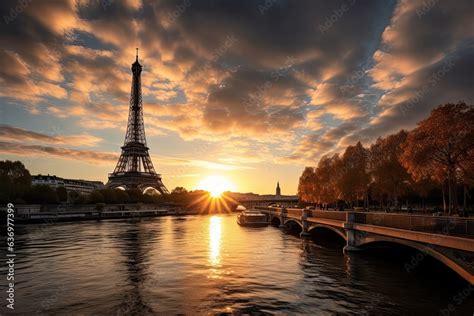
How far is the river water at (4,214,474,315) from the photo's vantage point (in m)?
18.4

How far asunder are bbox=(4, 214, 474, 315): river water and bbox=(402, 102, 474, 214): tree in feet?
49.3

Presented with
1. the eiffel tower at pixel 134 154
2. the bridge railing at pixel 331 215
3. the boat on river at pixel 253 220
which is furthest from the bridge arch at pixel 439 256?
the eiffel tower at pixel 134 154

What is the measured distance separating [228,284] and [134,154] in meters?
145

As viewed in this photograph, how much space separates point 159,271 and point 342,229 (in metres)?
19.3

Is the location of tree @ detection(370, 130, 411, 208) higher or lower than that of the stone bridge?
higher

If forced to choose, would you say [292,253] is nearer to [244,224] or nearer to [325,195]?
[244,224]

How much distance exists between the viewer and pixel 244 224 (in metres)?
80.8

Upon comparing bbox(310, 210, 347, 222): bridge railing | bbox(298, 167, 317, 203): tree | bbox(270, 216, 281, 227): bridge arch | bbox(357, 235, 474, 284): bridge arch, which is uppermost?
bbox(298, 167, 317, 203): tree

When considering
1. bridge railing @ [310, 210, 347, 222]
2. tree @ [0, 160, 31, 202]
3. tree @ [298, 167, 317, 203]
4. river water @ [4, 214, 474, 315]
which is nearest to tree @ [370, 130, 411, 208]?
bridge railing @ [310, 210, 347, 222]

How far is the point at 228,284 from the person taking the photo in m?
23.5

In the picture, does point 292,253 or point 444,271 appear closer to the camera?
point 444,271

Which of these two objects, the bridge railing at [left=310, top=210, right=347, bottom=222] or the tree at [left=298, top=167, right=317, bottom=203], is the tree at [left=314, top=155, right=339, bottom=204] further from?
the bridge railing at [left=310, top=210, right=347, bottom=222]

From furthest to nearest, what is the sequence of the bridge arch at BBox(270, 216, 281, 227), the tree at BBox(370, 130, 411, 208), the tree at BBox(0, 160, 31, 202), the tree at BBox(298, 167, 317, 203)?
the tree at BBox(298, 167, 317, 203)
the bridge arch at BBox(270, 216, 281, 227)
the tree at BBox(0, 160, 31, 202)
the tree at BBox(370, 130, 411, 208)

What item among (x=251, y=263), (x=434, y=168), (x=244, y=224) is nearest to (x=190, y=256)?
(x=251, y=263)
